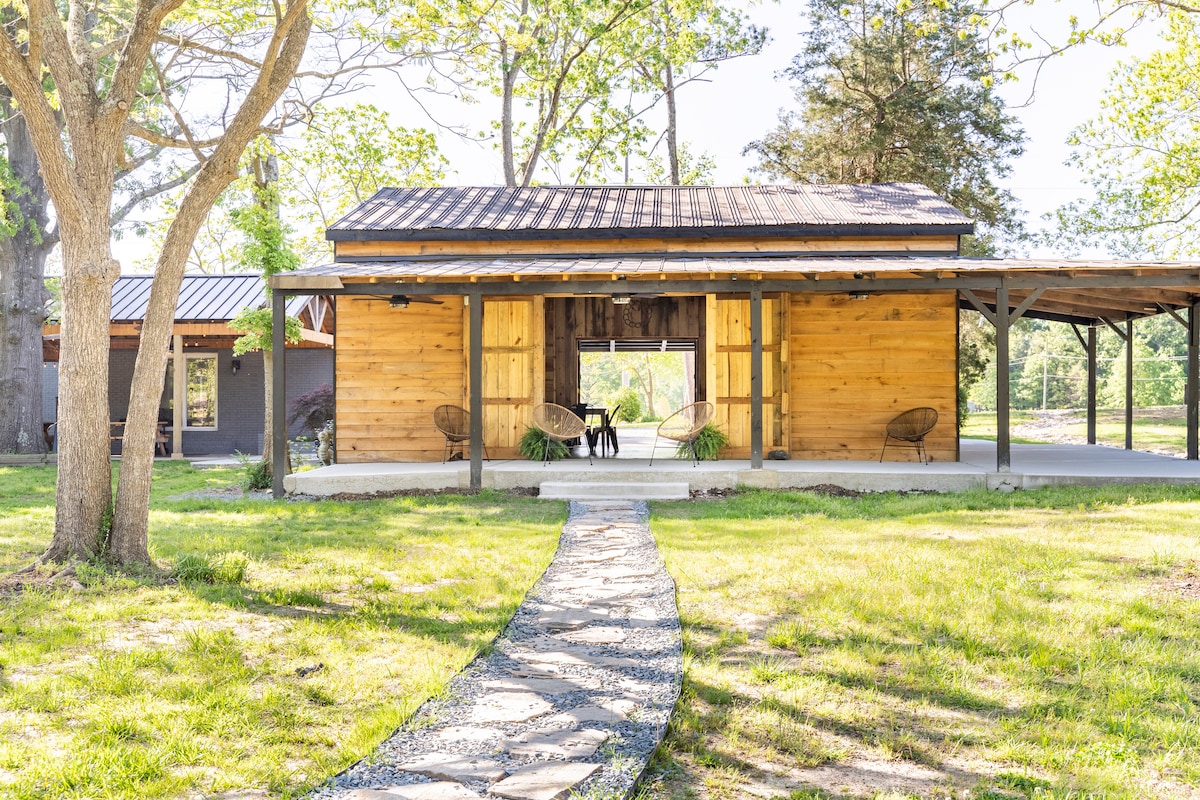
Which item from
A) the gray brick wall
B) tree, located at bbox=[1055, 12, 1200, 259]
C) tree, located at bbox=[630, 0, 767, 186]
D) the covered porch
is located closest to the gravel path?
the covered porch

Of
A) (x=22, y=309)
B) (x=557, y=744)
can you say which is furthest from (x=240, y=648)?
(x=22, y=309)

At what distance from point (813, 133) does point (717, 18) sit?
3507 millimetres

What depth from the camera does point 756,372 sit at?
903 cm

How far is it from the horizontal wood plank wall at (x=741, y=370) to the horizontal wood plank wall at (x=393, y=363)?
3242mm

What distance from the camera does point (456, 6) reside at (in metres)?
10.8

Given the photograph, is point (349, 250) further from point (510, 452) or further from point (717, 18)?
point (717, 18)

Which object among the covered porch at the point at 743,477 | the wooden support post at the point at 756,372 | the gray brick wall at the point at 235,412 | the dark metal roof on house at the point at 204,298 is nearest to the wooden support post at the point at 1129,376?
the covered porch at the point at 743,477

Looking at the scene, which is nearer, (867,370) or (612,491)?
(612,491)

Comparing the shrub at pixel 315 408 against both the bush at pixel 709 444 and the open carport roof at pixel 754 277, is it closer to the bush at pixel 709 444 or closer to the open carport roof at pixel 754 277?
the open carport roof at pixel 754 277

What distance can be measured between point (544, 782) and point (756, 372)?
22.9 feet

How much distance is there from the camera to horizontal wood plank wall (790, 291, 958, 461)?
34.1 feet

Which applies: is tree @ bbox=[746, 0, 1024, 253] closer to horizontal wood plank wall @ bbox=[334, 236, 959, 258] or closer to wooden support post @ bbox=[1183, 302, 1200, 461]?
wooden support post @ bbox=[1183, 302, 1200, 461]

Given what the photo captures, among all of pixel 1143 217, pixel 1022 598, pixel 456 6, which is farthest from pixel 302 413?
pixel 1143 217

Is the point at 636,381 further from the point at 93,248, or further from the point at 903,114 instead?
the point at 93,248
